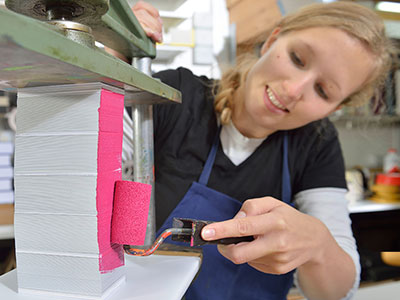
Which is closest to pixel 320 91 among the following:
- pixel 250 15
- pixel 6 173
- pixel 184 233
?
pixel 184 233

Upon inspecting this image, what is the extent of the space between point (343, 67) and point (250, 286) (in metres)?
0.47

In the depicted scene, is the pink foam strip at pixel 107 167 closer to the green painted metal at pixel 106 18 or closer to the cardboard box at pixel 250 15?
the green painted metal at pixel 106 18

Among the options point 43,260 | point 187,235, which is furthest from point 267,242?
point 43,260

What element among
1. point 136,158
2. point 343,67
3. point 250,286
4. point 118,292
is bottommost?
point 250,286

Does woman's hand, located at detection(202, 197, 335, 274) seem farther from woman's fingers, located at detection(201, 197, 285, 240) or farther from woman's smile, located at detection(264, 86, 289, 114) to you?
woman's smile, located at detection(264, 86, 289, 114)

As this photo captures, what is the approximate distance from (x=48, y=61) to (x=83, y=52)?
0.03m

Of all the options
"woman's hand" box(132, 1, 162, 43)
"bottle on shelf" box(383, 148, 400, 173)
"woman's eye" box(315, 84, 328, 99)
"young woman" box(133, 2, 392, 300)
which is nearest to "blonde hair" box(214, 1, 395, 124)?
"young woman" box(133, 2, 392, 300)

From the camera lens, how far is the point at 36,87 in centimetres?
32

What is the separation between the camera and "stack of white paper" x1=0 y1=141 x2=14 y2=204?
133cm

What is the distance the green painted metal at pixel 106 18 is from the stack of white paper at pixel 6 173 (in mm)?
1099

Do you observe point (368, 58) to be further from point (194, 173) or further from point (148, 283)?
point (148, 283)

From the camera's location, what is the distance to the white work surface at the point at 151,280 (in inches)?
13.2

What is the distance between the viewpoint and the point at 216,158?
781 mm

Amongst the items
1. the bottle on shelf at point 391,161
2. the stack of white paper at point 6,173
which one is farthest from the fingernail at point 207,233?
the bottle on shelf at point 391,161
